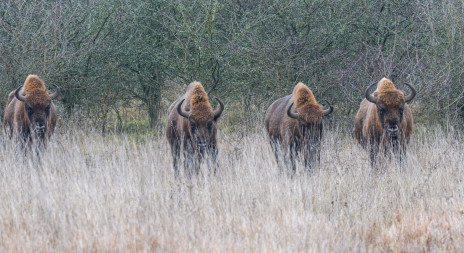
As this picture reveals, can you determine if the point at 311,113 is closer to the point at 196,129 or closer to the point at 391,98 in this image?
the point at 391,98

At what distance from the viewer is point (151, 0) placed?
16625 millimetres

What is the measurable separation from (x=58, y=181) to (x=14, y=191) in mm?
530

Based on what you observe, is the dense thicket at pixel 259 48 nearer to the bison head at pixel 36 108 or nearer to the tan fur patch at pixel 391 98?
the tan fur patch at pixel 391 98

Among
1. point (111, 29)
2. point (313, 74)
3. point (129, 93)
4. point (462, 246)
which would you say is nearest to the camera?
point (462, 246)

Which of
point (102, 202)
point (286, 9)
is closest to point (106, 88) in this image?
point (286, 9)

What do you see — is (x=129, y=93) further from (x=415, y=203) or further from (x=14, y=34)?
(x=415, y=203)

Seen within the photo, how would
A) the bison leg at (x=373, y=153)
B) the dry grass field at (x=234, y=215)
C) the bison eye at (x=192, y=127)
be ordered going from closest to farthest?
the dry grass field at (x=234, y=215), the bison eye at (x=192, y=127), the bison leg at (x=373, y=153)

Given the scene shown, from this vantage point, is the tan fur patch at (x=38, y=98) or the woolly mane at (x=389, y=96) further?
the tan fur patch at (x=38, y=98)

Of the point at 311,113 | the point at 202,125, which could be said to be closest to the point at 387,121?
the point at 311,113

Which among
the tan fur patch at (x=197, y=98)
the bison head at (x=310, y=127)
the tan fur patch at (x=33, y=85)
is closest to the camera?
the bison head at (x=310, y=127)

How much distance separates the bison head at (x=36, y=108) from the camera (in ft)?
35.1

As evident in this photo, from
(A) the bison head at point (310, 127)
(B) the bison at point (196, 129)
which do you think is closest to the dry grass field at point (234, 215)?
(A) the bison head at point (310, 127)

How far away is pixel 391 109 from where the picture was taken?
383 inches

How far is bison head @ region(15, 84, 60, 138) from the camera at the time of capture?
35.1ft
